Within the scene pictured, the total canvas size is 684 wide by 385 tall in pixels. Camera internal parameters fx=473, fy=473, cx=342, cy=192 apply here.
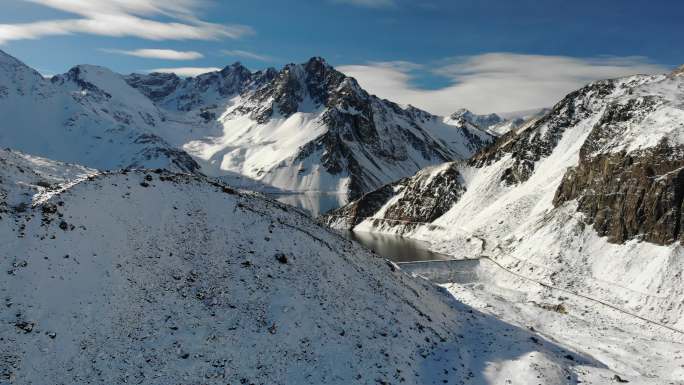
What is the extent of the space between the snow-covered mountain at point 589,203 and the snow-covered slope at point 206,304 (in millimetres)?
25181

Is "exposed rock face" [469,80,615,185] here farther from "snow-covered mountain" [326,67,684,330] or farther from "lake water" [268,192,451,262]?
"lake water" [268,192,451,262]

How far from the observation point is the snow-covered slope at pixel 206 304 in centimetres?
2428

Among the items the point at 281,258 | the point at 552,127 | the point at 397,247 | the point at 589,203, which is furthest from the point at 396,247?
the point at 281,258

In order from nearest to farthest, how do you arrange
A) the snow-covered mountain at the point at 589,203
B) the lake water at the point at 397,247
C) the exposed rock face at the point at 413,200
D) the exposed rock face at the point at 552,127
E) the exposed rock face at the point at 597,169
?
the snow-covered mountain at the point at 589,203 < the exposed rock face at the point at 597,169 < the lake water at the point at 397,247 < the exposed rock face at the point at 552,127 < the exposed rock face at the point at 413,200

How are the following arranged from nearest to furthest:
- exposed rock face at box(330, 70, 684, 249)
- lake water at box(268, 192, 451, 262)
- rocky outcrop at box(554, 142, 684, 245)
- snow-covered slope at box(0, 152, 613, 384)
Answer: snow-covered slope at box(0, 152, 613, 384)
rocky outcrop at box(554, 142, 684, 245)
exposed rock face at box(330, 70, 684, 249)
lake water at box(268, 192, 451, 262)

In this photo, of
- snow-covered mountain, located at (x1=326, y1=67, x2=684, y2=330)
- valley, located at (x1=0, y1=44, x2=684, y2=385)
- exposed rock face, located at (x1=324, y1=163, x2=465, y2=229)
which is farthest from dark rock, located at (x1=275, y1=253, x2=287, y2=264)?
exposed rock face, located at (x1=324, y1=163, x2=465, y2=229)

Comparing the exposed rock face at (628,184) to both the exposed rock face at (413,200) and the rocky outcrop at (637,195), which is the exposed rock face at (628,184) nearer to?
the rocky outcrop at (637,195)

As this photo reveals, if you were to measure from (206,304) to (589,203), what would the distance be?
203ft

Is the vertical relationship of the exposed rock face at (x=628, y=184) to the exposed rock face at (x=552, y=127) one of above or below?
below

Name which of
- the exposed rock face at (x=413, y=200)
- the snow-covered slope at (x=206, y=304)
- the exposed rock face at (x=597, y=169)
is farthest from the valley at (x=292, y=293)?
the exposed rock face at (x=413, y=200)

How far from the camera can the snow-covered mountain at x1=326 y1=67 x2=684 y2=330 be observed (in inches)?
2271

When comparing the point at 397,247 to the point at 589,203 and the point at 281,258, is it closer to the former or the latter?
the point at 589,203

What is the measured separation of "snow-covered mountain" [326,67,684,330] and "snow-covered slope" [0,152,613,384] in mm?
25181

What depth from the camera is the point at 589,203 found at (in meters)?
71.1
